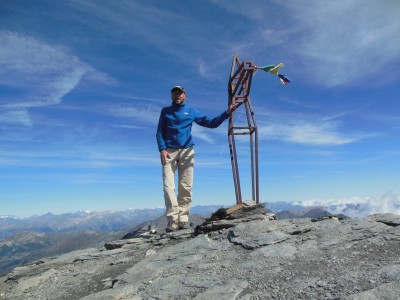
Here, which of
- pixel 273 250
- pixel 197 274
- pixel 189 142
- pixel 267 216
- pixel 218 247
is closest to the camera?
pixel 197 274

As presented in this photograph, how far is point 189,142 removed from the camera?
1551 cm

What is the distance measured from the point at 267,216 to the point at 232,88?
6065 millimetres

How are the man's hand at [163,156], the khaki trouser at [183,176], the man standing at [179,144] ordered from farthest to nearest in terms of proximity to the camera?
the khaki trouser at [183,176] < the man standing at [179,144] < the man's hand at [163,156]

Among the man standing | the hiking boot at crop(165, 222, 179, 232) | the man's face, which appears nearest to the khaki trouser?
the man standing

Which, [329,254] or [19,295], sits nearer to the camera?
[329,254]

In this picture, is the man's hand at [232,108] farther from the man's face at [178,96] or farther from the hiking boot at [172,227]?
the hiking boot at [172,227]

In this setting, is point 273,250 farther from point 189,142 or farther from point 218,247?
point 189,142

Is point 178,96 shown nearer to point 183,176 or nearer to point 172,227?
point 183,176

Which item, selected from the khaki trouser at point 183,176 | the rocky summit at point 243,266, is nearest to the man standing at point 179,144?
the khaki trouser at point 183,176

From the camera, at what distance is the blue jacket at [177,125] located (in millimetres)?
15164

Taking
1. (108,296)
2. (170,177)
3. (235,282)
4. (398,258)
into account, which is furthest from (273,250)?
(170,177)

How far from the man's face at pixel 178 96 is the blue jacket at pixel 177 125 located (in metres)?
0.24

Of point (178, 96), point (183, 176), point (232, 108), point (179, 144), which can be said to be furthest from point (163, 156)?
point (232, 108)

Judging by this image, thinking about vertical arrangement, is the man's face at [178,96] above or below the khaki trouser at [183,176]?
above
